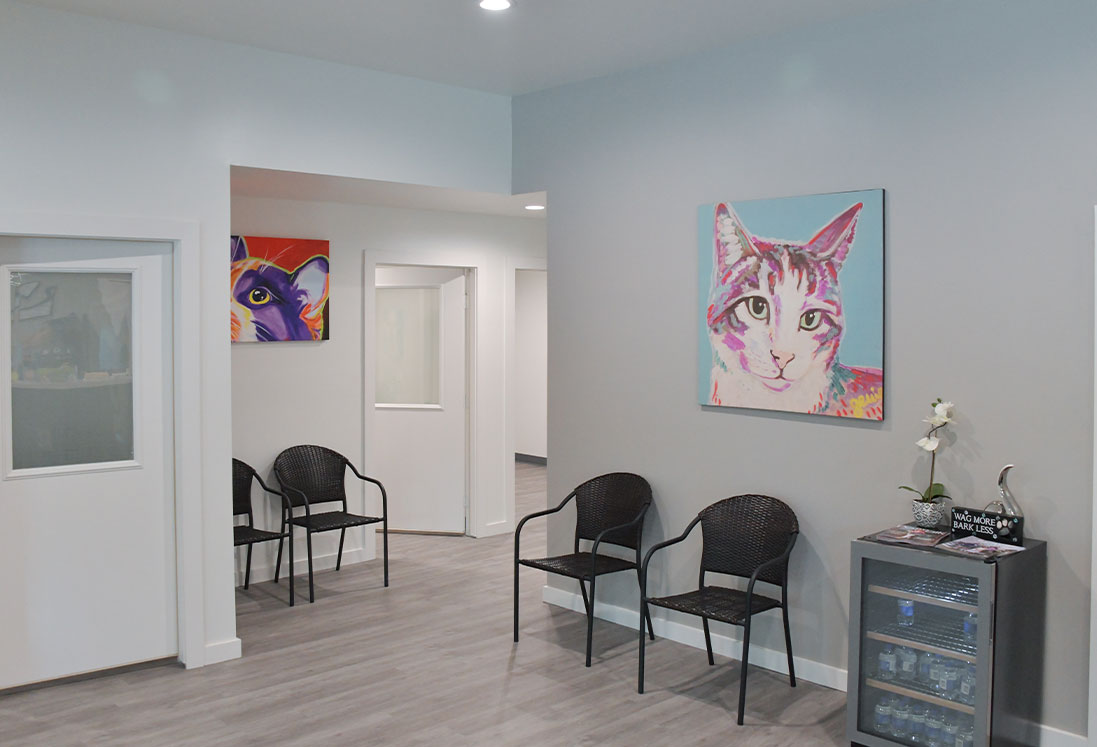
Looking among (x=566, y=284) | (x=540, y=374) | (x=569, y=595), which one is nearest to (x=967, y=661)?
(x=569, y=595)

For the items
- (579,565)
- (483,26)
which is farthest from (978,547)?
(483,26)

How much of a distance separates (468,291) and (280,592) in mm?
2389

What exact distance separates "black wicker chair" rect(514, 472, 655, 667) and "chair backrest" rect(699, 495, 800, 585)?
381 mm

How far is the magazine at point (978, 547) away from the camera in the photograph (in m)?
3.06

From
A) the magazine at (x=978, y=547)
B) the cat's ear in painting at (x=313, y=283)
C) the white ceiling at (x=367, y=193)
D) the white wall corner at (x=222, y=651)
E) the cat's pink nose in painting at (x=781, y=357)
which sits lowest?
the white wall corner at (x=222, y=651)

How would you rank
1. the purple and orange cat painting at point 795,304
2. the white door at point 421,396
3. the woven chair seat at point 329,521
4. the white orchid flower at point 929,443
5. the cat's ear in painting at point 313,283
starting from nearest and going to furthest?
1. the white orchid flower at point 929,443
2. the purple and orange cat painting at point 795,304
3. the woven chair seat at point 329,521
4. the cat's ear in painting at point 313,283
5. the white door at point 421,396

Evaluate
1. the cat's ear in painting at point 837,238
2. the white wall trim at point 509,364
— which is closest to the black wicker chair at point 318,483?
the white wall trim at point 509,364

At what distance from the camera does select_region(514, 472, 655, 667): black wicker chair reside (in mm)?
4324

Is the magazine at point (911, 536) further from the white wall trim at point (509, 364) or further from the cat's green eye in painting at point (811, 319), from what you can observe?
the white wall trim at point (509, 364)

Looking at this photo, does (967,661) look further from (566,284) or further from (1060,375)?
(566,284)

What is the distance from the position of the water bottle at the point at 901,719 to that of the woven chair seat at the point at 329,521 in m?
2.95

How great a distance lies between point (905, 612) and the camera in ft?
10.6

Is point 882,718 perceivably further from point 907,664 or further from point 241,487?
point 241,487

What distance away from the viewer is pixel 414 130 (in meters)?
4.85
